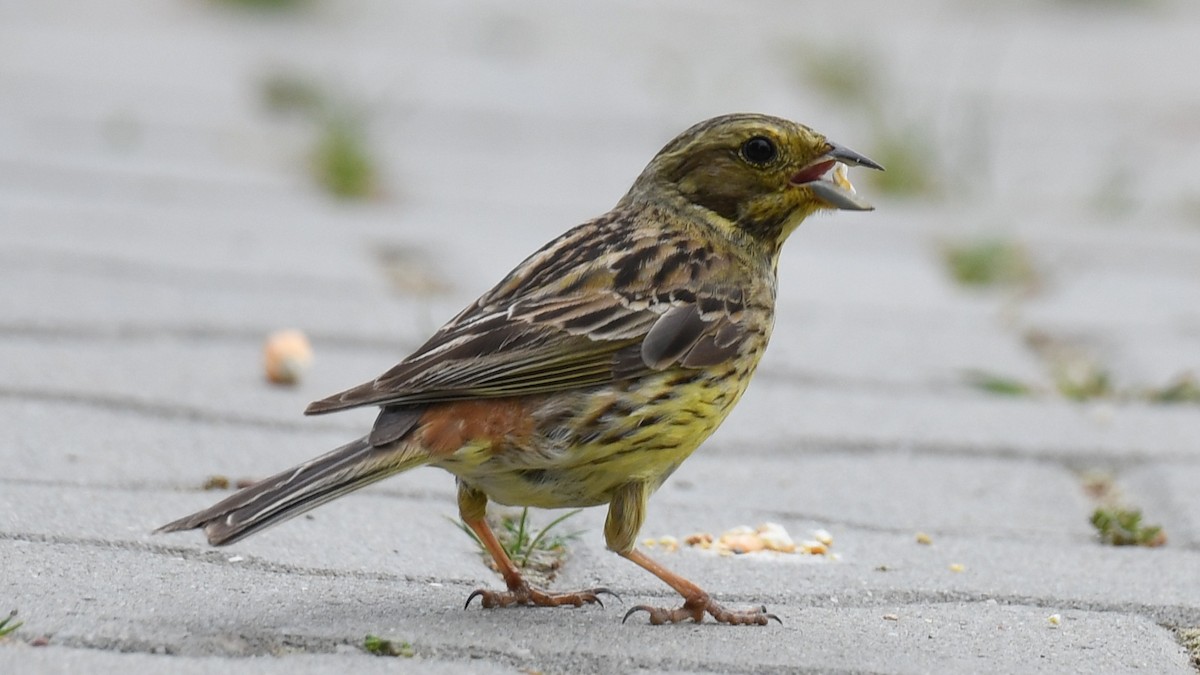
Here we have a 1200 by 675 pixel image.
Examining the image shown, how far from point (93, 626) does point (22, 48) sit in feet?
24.9

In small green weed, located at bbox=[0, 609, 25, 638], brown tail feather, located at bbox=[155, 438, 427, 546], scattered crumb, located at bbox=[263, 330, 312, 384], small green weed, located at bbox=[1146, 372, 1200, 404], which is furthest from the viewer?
small green weed, located at bbox=[1146, 372, 1200, 404]

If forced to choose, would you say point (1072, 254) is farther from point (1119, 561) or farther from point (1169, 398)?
point (1119, 561)

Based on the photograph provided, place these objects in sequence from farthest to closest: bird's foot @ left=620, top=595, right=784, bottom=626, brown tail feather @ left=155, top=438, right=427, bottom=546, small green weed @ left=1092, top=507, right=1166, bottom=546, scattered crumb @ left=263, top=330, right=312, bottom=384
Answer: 1. scattered crumb @ left=263, top=330, right=312, bottom=384
2. small green weed @ left=1092, top=507, right=1166, bottom=546
3. bird's foot @ left=620, top=595, right=784, bottom=626
4. brown tail feather @ left=155, top=438, right=427, bottom=546

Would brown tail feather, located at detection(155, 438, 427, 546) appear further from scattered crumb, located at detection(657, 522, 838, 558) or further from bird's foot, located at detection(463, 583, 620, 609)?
scattered crumb, located at detection(657, 522, 838, 558)

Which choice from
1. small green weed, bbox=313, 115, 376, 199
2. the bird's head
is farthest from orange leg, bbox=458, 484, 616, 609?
small green weed, bbox=313, 115, 376, 199

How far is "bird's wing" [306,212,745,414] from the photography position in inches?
147

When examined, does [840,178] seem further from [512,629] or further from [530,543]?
[512,629]

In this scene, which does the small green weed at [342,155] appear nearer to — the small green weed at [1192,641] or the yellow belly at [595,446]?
the yellow belly at [595,446]

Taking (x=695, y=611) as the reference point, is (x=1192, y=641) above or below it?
above

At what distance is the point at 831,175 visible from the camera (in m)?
4.45

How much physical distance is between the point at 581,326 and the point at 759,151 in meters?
0.76

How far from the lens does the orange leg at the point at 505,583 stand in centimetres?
373

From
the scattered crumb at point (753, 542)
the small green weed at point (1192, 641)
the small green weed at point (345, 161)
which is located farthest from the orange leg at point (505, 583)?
the small green weed at point (345, 161)

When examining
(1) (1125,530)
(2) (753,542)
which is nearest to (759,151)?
(2) (753,542)
